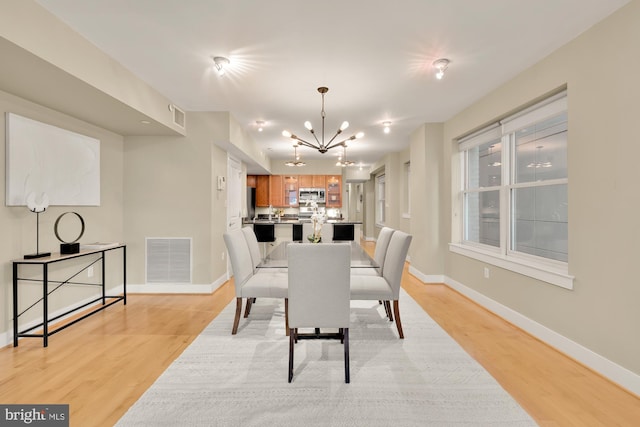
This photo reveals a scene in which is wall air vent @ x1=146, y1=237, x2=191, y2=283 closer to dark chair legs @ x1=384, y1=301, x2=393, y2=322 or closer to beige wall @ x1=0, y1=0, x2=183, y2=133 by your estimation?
beige wall @ x1=0, y1=0, x2=183, y2=133

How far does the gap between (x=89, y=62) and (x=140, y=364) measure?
238cm

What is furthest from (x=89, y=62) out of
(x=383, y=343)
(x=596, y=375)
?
(x=596, y=375)

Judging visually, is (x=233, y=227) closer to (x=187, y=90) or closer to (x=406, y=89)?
(x=187, y=90)

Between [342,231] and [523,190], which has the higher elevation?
[523,190]

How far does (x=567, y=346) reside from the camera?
252 cm

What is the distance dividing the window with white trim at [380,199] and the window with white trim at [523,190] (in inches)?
186

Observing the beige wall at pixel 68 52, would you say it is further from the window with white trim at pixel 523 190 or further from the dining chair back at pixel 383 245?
the window with white trim at pixel 523 190

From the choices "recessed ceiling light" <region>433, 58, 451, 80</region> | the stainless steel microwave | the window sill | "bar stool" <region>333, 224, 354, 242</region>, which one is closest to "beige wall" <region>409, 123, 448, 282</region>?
the window sill

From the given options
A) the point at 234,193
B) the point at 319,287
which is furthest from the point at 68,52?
the point at 234,193

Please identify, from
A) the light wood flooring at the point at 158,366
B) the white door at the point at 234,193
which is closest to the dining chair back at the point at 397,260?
the light wood flooring at the point at 158,366

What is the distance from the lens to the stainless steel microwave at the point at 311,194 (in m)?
8.49

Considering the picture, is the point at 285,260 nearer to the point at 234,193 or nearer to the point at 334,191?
the point at 234,193

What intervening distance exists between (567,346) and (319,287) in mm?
2129

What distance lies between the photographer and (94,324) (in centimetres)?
319
